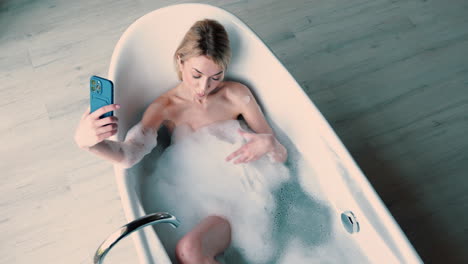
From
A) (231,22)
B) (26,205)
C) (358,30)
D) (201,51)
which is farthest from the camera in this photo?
(358,30)

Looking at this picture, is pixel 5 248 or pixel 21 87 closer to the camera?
pixel 5 248

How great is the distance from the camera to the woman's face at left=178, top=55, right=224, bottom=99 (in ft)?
4.09

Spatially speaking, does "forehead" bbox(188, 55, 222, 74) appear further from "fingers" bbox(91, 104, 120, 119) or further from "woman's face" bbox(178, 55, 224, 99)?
"fingers" bbox(91, 104, 120, 119)

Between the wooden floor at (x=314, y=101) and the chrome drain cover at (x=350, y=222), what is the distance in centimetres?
41

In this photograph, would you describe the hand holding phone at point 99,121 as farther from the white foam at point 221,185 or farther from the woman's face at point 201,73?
the white foam at point 221,185

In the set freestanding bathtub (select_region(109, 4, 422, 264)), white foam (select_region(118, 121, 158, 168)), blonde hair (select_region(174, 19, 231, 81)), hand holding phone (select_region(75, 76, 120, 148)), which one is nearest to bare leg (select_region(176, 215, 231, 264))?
freestanding bathtub (select_region(109, 4, 422, 264))

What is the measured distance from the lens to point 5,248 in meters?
1.50

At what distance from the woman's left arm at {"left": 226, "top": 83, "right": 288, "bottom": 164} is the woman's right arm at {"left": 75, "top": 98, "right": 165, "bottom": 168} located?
0.28 m

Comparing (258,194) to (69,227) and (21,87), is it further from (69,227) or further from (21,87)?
(21,87)

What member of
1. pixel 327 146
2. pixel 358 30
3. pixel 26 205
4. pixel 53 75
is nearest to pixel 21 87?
pixel 53 75

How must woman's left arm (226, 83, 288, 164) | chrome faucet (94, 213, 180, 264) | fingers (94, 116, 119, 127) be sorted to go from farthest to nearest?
woman's left arm (226, 83, 288, 164) → fingers (94, 116, 119, 127) → chrome faucet (94, 213, 180, 264)

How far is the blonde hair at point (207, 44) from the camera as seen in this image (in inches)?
49.1

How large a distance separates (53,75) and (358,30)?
1501 millimetres

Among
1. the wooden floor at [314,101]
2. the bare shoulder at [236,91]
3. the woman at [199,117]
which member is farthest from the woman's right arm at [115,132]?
the wooden floor at [314,101]
